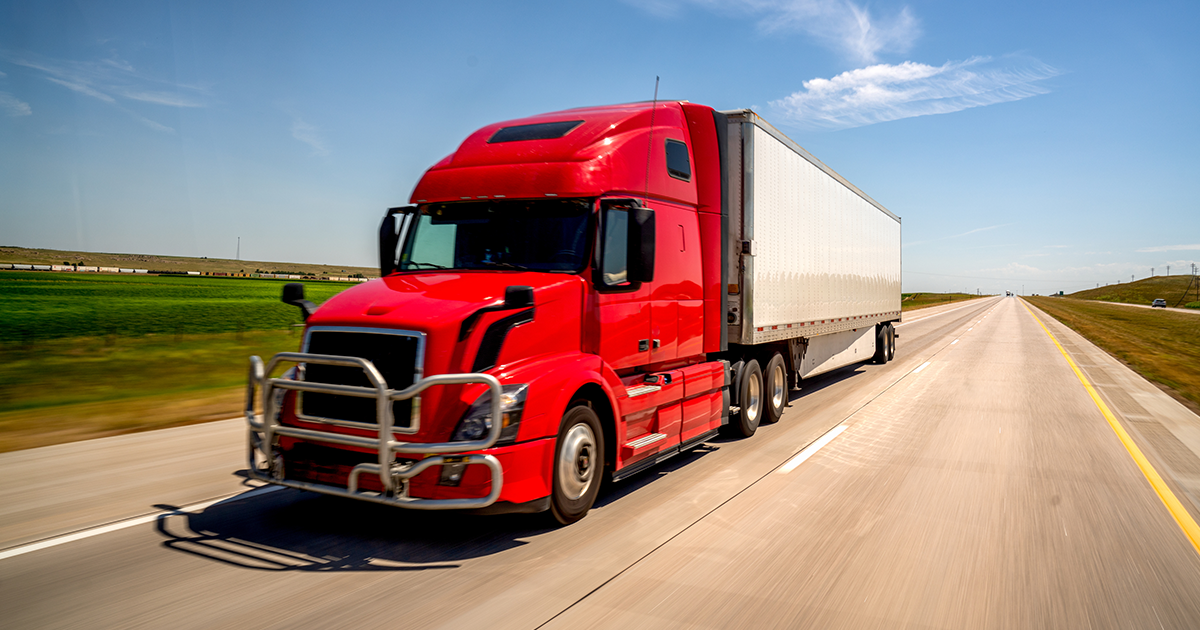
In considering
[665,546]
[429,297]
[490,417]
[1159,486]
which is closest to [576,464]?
[665,546]

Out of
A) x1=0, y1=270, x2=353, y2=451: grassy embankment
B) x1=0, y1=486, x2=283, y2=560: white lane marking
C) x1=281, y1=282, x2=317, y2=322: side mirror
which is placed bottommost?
Result: x1=0, y1=486, x2=283, y2=560: white lane marking

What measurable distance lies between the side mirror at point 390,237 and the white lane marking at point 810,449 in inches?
170

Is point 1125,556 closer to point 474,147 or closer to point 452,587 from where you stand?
point 452,587

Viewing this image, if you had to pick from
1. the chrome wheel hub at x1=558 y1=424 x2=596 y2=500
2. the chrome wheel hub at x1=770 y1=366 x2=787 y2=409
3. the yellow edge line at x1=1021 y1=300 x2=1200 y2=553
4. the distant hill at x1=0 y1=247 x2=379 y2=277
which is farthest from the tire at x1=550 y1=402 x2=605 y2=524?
the distant hill at x1=0 y1=247 x2=379 y2=277

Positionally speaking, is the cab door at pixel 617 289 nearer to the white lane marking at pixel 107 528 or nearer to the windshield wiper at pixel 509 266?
the windshield wiper at pixel 509 266

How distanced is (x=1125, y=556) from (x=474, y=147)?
6.06 m

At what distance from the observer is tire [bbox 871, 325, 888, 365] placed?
60.7 feet

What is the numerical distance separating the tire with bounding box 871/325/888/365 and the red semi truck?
10410 mm

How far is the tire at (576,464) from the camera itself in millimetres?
5277

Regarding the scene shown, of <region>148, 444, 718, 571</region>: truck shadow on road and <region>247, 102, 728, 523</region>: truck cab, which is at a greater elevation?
<region>247, 102, 728, 523</region>: truck cab

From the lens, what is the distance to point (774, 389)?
33.2 feet

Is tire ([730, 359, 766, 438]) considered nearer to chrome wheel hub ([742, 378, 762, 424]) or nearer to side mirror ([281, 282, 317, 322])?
chrome wheel hub ([742, 378, 762, 424])

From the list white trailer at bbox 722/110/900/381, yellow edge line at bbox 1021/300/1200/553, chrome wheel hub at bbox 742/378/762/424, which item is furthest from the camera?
chrome wheel hub at bbox 742/378/762/424

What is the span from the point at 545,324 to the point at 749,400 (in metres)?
4.56
